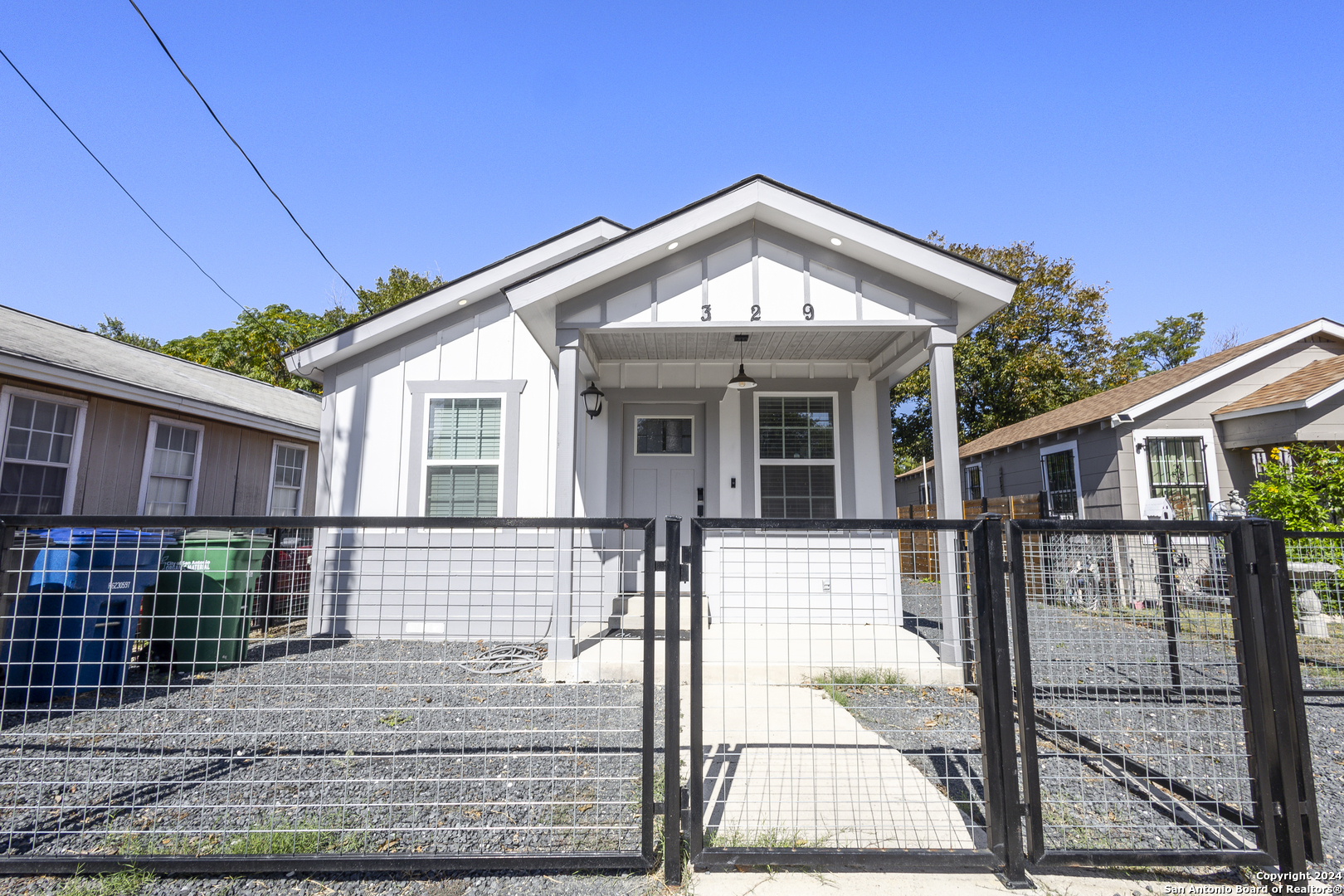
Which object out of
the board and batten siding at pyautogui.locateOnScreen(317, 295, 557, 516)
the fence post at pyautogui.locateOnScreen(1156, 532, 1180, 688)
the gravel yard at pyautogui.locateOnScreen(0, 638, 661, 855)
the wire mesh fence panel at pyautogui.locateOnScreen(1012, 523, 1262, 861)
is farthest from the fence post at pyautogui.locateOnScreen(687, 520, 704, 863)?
the board and batten siding at pyautogui.locateOnScreen(317, 295, 557, 516)

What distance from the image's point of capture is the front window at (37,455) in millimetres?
6223

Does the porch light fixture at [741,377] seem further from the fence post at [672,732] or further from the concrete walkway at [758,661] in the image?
the fence post at [672,732]

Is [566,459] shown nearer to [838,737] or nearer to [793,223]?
[793,223]

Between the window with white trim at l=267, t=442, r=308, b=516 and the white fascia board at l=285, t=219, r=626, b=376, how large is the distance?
11.1ft

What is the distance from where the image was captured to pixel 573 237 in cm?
734

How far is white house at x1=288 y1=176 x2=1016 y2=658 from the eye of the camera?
5.21 m

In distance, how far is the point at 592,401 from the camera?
6.68m

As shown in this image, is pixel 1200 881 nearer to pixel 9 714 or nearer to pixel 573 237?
pixel 9 714

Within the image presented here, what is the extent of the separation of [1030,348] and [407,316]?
20343mm

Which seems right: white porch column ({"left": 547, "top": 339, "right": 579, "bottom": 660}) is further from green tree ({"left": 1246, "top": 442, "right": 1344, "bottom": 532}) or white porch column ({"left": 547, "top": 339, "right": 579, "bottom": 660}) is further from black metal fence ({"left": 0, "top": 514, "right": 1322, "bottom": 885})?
green tree ({"left": 1246, "top": 442, "right": 1344, "bottom": 532})

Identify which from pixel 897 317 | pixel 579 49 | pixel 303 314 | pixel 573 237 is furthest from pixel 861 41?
pixel 303 314

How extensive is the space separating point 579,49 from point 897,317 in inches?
298

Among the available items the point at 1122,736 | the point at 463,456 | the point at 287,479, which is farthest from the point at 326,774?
the point at 287,479

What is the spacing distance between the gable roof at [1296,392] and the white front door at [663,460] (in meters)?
8.32
